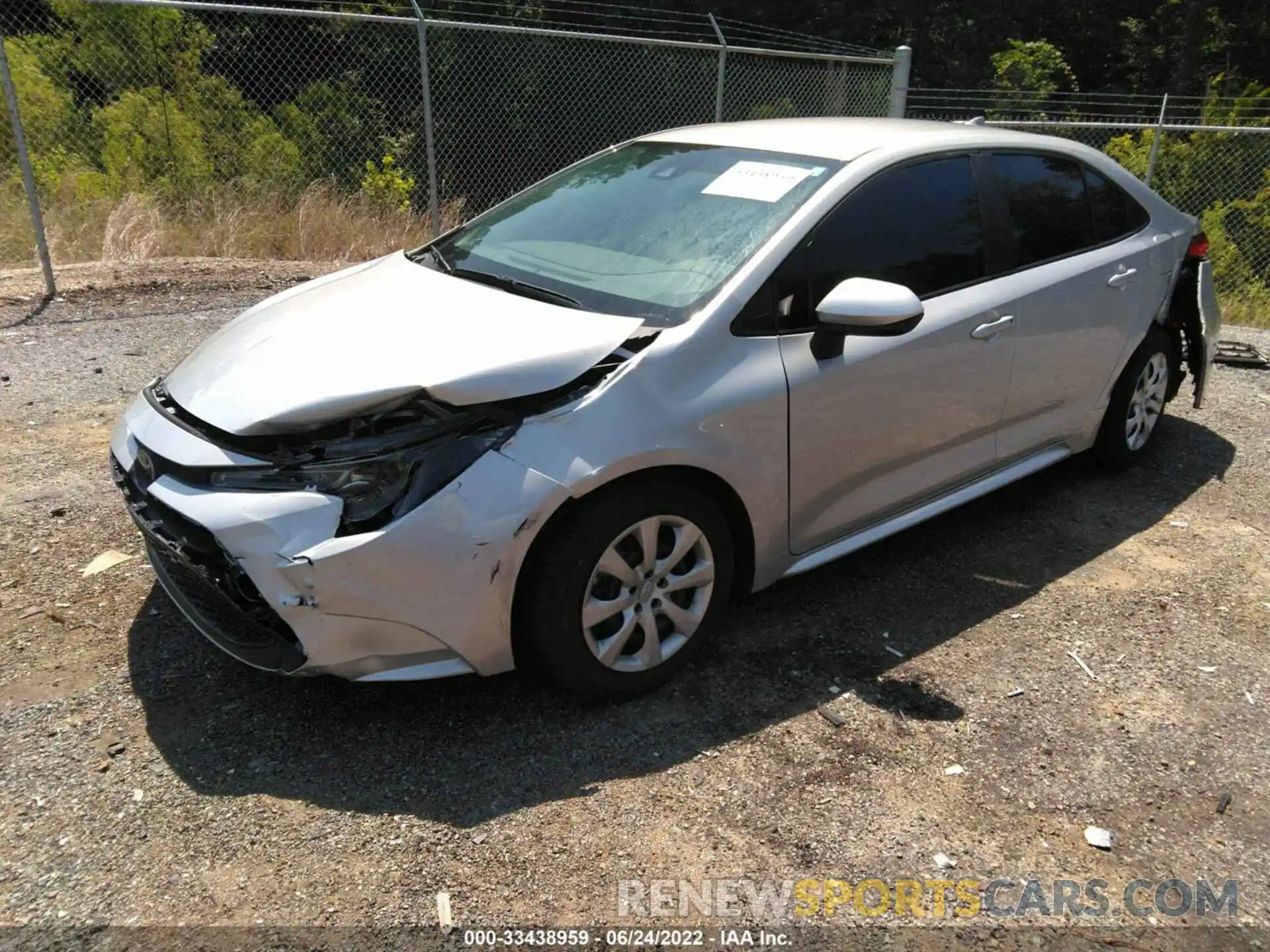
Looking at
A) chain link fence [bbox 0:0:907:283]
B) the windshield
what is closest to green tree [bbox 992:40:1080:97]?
chain link fence [bbox 0:0:907:283]

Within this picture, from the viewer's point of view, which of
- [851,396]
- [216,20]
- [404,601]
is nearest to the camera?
[404,601]

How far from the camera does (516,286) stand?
332cm

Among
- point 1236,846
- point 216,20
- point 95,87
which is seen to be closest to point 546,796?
point 1236,846

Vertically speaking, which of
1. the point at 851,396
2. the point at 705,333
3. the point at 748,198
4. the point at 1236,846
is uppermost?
the point at 748,198

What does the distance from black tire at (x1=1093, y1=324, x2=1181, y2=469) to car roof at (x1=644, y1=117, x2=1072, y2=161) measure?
1.06m

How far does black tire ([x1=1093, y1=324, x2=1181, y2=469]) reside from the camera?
182 inches

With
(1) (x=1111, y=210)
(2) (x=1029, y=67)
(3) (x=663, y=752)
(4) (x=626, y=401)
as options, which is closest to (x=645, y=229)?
(4) (x=626, y=401)

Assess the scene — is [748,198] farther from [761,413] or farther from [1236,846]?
[1236,846]

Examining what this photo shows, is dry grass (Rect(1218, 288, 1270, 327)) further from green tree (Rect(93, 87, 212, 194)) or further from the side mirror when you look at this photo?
green tree (Rect(93, 87, 212, 194))

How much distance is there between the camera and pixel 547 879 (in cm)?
238

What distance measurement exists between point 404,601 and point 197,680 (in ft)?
3.10

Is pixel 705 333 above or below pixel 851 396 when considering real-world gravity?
above

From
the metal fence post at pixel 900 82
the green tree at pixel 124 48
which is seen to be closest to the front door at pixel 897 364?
the metal fence post at pixel 900 82

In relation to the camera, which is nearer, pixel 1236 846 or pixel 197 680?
pixel 1236 846
